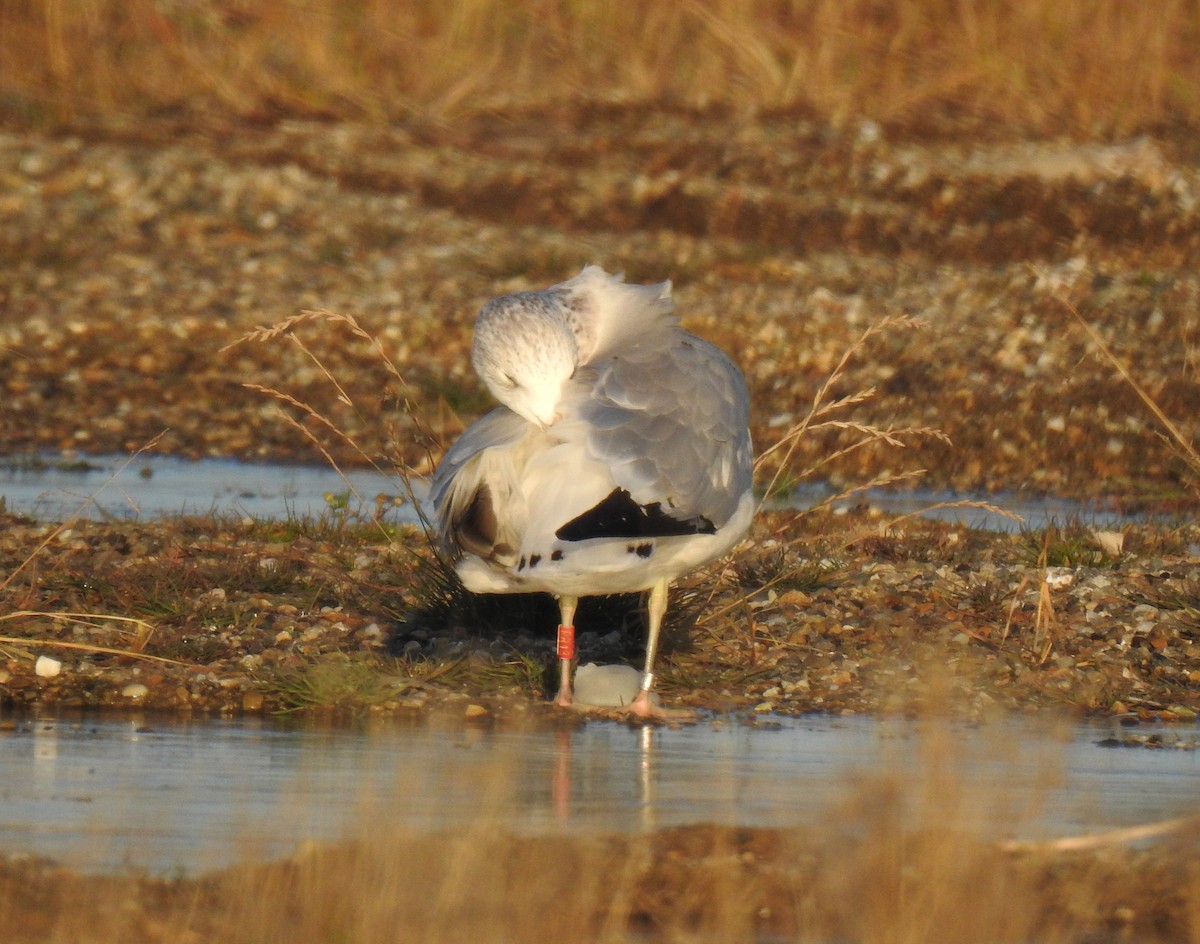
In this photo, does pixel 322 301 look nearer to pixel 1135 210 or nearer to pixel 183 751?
pixel 1135 210

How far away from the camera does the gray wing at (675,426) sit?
6672 mm

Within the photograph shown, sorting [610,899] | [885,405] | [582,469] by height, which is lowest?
[885,405]

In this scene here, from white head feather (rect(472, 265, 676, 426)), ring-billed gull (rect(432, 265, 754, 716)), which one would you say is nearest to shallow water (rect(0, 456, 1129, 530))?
white head feather (rect(472, 265, 676, 426))

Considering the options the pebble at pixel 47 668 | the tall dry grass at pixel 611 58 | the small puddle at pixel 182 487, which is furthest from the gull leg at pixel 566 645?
the tall dry grass at pixel 611 58

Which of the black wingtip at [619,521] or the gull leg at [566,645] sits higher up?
the black wingtip at [619,521]

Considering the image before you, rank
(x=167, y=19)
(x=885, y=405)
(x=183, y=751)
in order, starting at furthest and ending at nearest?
1. (x=167, y=19)
2. (x=885, y=405)
3. (x=183, y=751)

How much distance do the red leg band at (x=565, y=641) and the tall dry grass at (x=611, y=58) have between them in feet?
50.8

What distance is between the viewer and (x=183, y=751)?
21.2 feet

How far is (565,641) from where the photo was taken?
728 centimetres

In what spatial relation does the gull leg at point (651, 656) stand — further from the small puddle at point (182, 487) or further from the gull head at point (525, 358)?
the small puddle at point (182, 487)

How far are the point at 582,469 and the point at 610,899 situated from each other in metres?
2.04

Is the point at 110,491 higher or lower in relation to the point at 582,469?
lower

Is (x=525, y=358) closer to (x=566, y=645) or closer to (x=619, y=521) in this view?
(x=619, y=521)

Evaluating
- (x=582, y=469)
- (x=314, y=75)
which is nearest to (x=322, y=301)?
(x=314, y=75)
